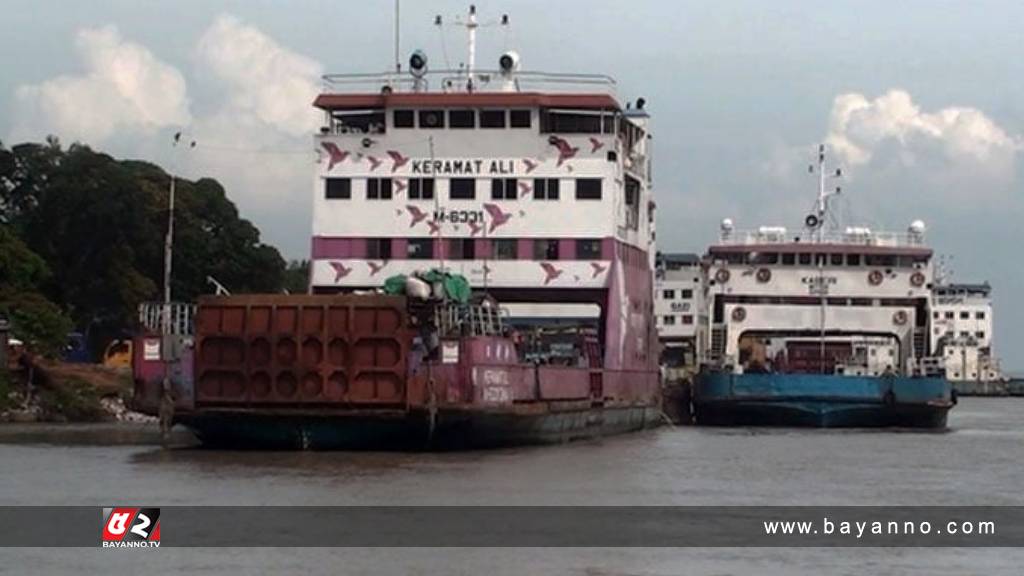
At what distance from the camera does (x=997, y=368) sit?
143m

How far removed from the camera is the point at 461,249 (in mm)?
38312

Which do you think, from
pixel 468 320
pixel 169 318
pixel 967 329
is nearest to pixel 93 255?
pixel 169 318

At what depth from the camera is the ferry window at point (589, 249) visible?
128 feet

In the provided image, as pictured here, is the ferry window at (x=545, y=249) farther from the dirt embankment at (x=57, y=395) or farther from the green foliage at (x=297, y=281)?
the green foliage at (x=297, y=281)

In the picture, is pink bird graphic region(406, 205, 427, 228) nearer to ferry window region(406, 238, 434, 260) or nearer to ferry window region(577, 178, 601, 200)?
ferry window region(406, 238, 434, 260)

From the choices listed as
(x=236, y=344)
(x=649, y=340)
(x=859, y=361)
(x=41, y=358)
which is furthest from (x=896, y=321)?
(x=236, y=344)

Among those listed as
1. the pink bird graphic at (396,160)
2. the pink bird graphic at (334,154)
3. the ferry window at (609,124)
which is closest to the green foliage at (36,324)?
the pink bird graphic at (334,154)

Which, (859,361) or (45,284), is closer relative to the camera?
(859,361)

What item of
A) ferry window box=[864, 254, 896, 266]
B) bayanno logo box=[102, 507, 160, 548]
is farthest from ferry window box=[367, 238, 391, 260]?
ferry window box=[864, 254, 896, 266]

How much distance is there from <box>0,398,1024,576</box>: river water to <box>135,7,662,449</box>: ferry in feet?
2.47

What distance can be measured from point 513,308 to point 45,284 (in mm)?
26947

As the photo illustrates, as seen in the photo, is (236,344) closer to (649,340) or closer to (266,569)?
(266,569)

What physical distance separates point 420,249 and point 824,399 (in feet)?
49.1

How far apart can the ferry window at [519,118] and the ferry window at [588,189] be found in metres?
1.61
